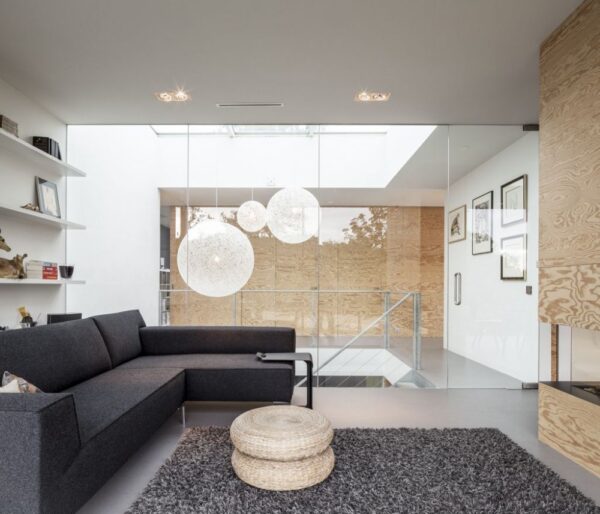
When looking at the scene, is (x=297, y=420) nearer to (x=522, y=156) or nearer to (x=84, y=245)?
(x=84, y=245)

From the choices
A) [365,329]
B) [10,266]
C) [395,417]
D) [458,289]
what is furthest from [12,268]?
[458,289]

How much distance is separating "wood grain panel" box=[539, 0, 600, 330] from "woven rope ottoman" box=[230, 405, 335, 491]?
163 cm

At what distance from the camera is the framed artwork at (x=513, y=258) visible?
394 centimetres

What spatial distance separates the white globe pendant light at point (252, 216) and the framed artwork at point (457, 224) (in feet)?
6.51

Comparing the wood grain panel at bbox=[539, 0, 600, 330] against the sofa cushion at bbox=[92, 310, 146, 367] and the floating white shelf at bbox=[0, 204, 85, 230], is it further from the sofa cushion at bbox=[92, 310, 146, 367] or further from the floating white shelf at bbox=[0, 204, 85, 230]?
the floating white shelf at bbox=[0, 204, 85, 230]

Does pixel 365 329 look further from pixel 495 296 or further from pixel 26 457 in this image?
pixel 26 457

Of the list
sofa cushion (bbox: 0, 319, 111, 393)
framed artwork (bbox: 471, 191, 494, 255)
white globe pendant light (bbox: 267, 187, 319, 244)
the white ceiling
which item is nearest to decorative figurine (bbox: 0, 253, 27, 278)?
sofa cushion (bbox: 0, 319, 111, 393)

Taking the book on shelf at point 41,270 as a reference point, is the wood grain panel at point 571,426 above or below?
below

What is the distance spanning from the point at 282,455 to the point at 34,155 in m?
3.11

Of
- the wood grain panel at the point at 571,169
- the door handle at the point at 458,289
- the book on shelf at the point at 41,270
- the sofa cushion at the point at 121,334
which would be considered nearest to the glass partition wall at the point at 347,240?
the door handle at the point at 458,289

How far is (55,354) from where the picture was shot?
2438 mm

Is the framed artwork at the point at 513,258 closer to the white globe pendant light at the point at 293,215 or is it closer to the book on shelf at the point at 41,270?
Answer: the white globe pendant light at the point at 293,215

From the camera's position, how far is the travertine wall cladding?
4.23 m

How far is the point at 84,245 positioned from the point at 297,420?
3190 mm
